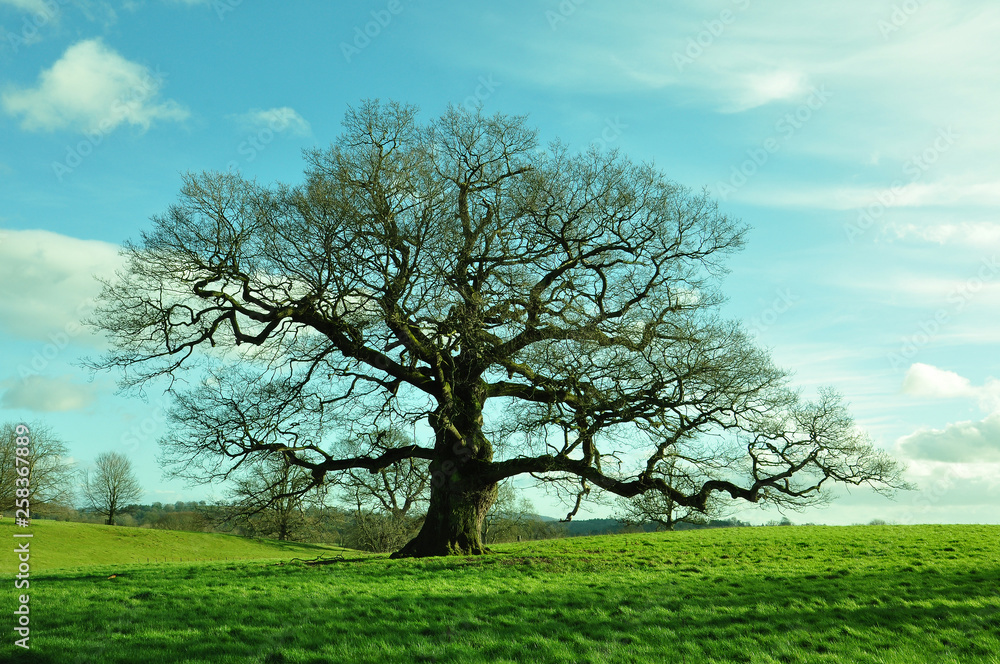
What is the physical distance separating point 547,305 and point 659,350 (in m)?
3.33

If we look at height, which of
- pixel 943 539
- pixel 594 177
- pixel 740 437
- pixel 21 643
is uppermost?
pixel 594 177

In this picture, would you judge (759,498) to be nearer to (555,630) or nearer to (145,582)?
(555,630)

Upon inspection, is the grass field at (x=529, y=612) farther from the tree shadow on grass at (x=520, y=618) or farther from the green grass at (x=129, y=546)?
the green grass at (x=129, y=546)

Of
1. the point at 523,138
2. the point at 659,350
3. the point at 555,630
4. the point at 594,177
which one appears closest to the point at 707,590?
the point at 555,630

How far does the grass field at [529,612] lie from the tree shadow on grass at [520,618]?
4 centimetres

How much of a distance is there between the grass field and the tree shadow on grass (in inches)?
1.5

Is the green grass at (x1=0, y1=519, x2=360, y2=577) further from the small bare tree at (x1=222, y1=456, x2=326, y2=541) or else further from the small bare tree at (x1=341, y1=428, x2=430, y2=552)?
the small bare tree at (x1=222, y1=456, x2=326, y2=541)

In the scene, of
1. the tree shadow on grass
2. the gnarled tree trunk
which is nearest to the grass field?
the tree shadow on grass

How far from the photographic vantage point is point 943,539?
21.4 m


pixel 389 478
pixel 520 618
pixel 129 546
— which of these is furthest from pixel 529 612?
pixel 129 546

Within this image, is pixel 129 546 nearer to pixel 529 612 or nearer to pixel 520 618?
pixel 529 612

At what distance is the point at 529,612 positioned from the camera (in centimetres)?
1020

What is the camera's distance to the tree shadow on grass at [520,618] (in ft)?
26.0

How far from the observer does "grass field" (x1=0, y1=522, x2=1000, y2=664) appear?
7934 mm
